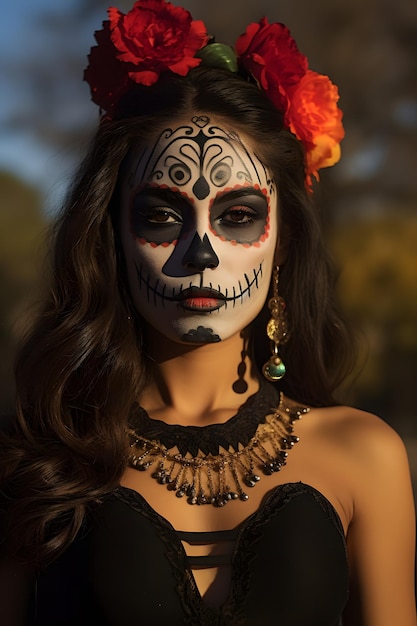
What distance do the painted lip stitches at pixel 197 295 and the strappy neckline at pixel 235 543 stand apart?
1.28 feet

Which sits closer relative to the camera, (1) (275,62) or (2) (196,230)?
(2) (196,230)

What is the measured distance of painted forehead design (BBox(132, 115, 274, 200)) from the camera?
1.72 m

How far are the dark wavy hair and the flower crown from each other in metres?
0.04

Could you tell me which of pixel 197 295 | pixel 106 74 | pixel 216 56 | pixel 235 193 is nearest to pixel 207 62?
pixel 216 56

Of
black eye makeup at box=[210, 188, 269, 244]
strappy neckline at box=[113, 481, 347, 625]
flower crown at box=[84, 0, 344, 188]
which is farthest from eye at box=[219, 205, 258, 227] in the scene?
strappy neckline at box=[113, 481, 347, 625]

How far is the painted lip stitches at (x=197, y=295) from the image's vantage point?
5.56ft

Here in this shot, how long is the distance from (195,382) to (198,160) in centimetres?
49

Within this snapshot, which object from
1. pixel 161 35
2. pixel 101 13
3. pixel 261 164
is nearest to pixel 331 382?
pixel 261 164

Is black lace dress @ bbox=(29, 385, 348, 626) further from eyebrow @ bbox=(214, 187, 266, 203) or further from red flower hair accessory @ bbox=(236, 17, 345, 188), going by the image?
red flower hair accessory @ bbox=(236, 17, 345, 188)

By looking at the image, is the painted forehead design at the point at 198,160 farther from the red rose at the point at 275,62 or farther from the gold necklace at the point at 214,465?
the gold necklace at the point at 214,465

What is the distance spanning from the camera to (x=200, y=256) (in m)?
1.66

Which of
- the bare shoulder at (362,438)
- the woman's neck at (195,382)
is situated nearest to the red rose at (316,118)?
the woman's neck at (195,382)

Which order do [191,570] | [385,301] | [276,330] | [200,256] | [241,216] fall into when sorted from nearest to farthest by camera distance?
[191,570], [200,256], [241,216], [276,330], [385,301]

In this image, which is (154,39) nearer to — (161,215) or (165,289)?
(161,215)
